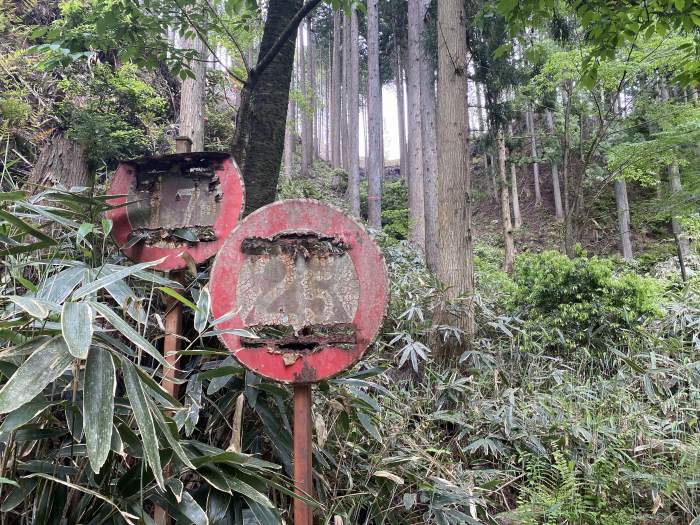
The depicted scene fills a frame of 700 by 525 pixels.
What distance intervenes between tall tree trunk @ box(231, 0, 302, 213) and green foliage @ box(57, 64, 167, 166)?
2.81 m

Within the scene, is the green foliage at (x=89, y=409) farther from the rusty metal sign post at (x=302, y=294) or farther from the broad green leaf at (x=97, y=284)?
the rusty metal sign post at (x=302, y=294)

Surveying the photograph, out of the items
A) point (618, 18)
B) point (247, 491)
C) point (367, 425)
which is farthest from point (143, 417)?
point (618, 18)

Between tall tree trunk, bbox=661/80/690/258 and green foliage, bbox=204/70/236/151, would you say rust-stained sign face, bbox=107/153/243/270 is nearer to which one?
green foliage, bbox=204/70/236/151

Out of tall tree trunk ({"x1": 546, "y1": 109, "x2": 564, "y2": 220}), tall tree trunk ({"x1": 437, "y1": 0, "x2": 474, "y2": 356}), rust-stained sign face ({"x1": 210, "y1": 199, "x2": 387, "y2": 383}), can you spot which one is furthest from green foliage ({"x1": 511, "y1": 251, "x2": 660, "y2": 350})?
tall tree trunk ({"x1": 546, "y1": 109, "x2": 564, "y2": 220})

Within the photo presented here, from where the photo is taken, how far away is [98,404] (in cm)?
89

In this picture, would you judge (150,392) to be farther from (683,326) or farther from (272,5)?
(683,326)

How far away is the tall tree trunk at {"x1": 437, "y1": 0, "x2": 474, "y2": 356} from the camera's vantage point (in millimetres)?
4211

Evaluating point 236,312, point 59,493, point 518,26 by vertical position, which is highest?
point 518,26

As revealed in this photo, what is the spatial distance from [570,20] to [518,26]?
7865 millimetres

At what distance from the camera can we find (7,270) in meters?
1.59

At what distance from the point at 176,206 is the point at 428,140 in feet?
29.6

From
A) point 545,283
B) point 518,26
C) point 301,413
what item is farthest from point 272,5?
point 545,283

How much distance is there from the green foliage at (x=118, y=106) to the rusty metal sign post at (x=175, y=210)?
343 centimetres

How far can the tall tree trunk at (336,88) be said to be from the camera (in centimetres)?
1641
